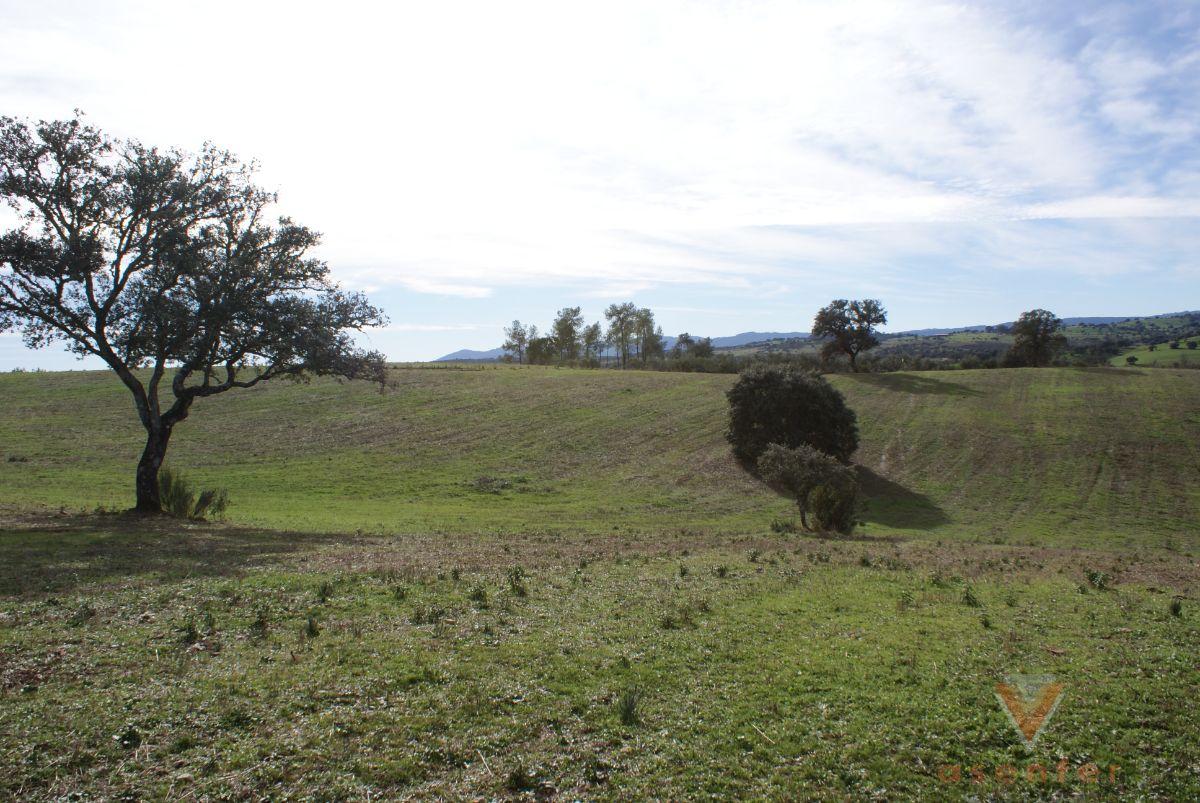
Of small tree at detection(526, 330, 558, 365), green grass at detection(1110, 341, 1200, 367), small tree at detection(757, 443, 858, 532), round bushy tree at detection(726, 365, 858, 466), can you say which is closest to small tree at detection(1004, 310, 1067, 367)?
green grass at detection(1110, 341, 1200, 367)

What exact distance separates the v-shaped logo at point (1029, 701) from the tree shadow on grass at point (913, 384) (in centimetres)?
6507

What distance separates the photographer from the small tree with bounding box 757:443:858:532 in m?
29.1

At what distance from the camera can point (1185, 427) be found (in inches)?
2099

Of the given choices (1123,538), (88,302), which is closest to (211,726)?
(88,302)

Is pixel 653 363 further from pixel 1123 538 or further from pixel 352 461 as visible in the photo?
pixel 1123 538

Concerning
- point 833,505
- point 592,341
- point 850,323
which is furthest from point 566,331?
point 833,505

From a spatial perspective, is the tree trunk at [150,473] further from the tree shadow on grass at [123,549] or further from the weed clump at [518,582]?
the weed clump at [518,582]

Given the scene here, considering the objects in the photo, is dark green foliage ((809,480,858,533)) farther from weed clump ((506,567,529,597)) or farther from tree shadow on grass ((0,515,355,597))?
tree shadow on grass ((0,515,355,597))

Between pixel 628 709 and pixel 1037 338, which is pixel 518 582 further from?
pixel 1037 338

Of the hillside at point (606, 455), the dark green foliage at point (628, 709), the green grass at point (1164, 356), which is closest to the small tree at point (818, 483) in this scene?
the hillside at point (606, 455)

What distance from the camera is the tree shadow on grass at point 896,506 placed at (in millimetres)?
37656

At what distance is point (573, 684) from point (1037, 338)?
307ft

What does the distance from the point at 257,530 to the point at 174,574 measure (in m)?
10.5

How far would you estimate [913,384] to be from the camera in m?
72.4
